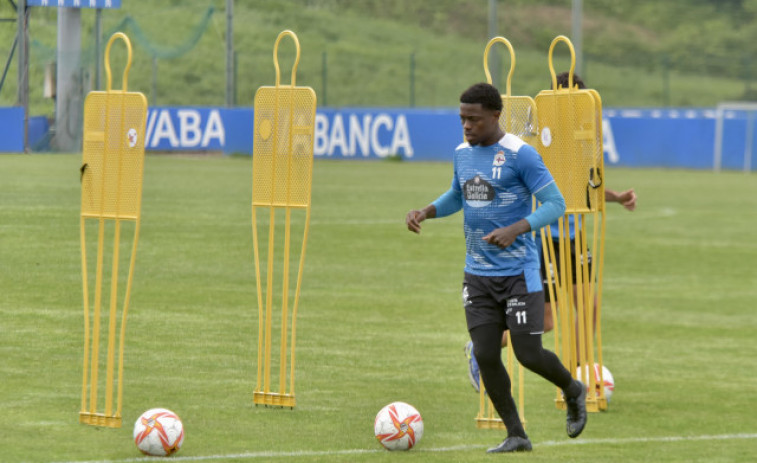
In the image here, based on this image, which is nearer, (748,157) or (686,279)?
(686,279)

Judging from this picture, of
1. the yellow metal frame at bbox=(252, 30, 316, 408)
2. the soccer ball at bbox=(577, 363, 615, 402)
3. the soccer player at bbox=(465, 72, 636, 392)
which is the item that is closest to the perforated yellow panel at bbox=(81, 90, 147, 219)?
the yellow metal frame at bbox=(252, 30, 316, 408)

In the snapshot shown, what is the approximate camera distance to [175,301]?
48.4 ft

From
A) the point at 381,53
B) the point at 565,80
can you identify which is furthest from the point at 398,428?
the point at 381,53

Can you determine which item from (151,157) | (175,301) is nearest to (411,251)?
(175,301)

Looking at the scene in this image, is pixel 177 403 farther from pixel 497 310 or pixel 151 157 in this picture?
pixel 151 157

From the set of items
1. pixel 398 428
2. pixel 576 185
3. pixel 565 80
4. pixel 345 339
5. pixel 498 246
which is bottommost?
pixel 345 339

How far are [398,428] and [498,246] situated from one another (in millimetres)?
1300

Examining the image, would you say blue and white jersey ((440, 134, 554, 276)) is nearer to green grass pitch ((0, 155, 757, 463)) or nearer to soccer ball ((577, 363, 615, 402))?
green grass pitch ((0, 155, 757, 463))

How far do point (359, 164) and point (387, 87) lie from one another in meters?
21.7

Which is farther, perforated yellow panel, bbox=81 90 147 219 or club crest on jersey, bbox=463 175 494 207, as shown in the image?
perforated yellow panel, bbox=81 90 147 219

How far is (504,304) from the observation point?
329 inches

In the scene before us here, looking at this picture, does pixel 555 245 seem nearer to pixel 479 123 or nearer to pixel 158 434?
pixel 479 123

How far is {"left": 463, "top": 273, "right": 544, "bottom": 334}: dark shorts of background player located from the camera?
8273mm

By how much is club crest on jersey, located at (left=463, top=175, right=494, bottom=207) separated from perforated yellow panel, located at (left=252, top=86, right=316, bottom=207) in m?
1.51
